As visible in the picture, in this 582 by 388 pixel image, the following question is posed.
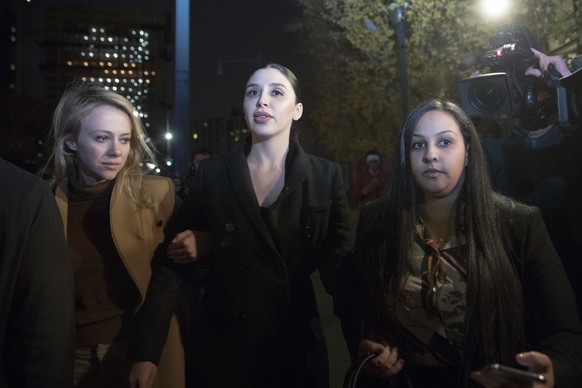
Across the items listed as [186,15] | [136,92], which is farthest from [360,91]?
[136,92]

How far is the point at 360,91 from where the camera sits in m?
19.6

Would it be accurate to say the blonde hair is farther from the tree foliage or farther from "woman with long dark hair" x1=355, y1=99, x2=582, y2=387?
the tree foliage

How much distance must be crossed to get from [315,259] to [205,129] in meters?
138

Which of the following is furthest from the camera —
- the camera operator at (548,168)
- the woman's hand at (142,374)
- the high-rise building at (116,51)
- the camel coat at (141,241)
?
the high-rise building at (116,51)

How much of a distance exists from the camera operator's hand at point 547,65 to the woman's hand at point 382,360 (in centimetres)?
192

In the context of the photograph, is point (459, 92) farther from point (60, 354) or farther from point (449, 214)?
point (60, 354)

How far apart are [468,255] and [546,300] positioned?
330 millimetres

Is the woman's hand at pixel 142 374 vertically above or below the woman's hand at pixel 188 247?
below

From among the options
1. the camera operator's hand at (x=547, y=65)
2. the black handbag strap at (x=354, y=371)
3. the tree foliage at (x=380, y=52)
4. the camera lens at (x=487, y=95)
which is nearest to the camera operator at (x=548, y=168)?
Result: the camera operator's hand at (x=547, y=65)

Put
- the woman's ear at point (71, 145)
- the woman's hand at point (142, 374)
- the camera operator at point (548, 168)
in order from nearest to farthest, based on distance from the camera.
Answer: the woman's hand at point (142, 374) → the camera operator at point (548, 168) → the woman's ear at point (71, 145)

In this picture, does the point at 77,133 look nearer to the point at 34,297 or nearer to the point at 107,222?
the point at 107,222

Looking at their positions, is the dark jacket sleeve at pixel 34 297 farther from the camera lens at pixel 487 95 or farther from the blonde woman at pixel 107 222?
the camera lens at pixel 487 95

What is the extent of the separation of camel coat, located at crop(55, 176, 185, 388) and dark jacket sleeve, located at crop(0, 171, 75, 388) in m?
0.85

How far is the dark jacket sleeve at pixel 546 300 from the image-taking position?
1841 millimetres
